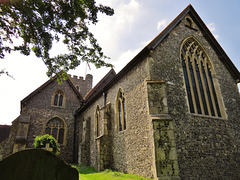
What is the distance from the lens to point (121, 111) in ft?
37.6

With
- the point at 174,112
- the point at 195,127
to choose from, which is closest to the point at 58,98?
the point at 174,112

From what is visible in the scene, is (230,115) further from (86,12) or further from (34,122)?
(34,122)

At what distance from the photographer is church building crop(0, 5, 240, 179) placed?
7.96 m

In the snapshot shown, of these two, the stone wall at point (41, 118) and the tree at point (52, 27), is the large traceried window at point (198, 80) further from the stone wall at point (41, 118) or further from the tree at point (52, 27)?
the stone wall at point (41, 118)

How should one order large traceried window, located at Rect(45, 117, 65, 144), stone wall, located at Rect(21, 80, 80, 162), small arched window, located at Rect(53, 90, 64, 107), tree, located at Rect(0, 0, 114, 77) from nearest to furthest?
tree, located at Rect(0, 0, 114, 77)
stone wall, located at Rect(21, 80, 80, 162)
large traceried window, located at Rect(45, 117, 65, 144)
small arched window, located at Rect(53, 90, 64, 107)

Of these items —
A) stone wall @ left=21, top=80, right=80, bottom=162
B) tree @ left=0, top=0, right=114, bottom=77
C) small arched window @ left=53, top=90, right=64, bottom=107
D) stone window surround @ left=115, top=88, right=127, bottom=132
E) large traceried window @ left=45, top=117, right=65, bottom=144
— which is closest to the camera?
tree @ left=0, top=0, right=114, bottom=77

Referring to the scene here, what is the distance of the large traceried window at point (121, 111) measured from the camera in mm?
11080

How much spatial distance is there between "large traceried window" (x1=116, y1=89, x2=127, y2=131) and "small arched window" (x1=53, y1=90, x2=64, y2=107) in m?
9.19

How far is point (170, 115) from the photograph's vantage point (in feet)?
27.9

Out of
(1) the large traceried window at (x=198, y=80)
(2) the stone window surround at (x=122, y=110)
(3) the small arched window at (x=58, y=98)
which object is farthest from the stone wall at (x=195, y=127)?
(3) the small arched window at (x=58, y=98)

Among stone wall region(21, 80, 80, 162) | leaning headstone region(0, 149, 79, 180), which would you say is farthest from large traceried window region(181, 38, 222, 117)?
Answer: stone wall region(21, 80, 80, 162)

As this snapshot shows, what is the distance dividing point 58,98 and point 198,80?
555 inches

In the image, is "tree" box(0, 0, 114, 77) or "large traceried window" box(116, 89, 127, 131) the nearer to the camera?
"tree" box(0, 0, 114, 77)

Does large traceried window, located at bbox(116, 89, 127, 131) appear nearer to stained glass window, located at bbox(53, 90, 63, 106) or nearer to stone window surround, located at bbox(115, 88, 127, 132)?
stone window surround, located at bbox(115, 88, 127, 132)
